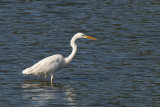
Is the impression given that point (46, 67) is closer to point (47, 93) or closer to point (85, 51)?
point (47, 93)

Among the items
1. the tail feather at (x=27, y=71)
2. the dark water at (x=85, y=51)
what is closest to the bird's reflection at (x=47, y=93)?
the dark water at (x=85, y=51)

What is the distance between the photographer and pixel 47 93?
1783cm

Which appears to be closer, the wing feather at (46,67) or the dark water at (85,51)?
the dark water at (85,51)

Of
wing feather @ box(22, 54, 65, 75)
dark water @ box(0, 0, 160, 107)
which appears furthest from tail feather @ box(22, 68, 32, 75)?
dark water @ box(0, 0, 160, 107)

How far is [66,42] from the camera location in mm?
26719

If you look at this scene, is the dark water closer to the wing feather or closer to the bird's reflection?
the bird's reflection

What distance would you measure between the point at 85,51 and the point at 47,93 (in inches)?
279

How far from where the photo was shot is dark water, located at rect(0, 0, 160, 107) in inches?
680

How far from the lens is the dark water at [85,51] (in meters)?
17.3

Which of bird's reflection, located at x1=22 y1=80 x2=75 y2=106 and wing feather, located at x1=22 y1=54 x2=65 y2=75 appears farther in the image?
wing feather, located at x1=22 y1=54 x2=65 y2=75

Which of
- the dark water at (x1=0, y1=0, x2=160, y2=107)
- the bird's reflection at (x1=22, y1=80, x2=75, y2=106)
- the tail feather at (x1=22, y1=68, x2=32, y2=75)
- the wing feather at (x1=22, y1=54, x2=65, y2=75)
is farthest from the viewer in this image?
the wing feather at (x1=22, y1=54, x2=65, y2=75)

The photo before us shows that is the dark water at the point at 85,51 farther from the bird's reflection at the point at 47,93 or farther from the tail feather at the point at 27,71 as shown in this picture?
the tail feather at the point at 27,71

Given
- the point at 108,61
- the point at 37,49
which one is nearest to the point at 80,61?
the point at 108,61

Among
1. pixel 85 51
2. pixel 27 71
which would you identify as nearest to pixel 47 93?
pixel 27 71
